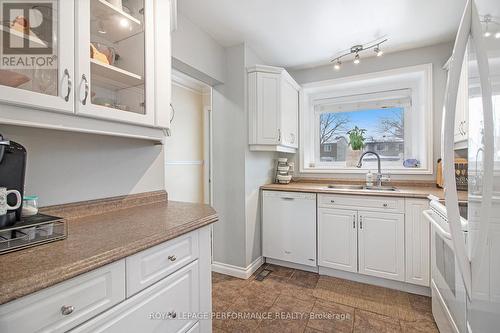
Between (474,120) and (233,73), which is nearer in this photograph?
(474,120)

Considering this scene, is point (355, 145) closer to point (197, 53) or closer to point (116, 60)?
point (197, 53)

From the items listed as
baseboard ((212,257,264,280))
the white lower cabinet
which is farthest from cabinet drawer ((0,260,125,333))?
baseboard ((212,257,264,280))

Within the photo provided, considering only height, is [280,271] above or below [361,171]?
below

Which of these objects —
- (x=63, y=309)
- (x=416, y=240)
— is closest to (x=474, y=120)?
(x=63, y=309)

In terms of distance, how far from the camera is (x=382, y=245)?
208 cm

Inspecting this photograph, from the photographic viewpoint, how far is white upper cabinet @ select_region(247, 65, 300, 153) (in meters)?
2.37

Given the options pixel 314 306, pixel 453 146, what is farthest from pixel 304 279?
pixel 453 146

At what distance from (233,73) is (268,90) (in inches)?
15.9

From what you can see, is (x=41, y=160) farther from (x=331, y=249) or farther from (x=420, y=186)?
(x=420, y=186)

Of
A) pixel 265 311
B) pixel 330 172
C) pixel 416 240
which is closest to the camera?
pixel 265 311

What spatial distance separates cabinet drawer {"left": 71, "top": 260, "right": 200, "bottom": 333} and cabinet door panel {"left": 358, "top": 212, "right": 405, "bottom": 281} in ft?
5.55

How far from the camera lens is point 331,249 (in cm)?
228

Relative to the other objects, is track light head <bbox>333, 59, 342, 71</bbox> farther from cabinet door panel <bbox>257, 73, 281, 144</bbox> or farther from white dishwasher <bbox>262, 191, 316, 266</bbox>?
white dishwasher <bbox>262, 191, 316, 266</bbox>

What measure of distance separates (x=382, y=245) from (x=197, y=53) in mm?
2393
